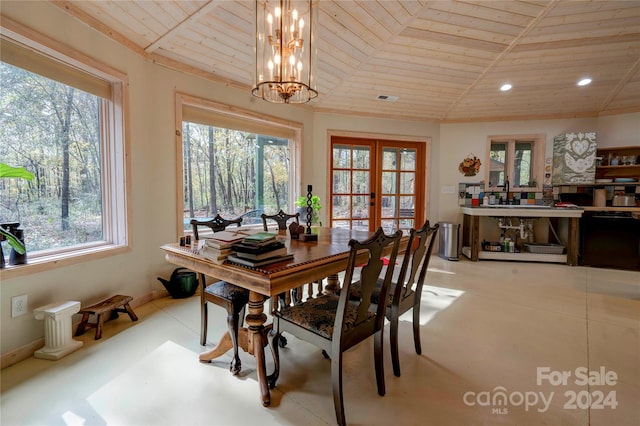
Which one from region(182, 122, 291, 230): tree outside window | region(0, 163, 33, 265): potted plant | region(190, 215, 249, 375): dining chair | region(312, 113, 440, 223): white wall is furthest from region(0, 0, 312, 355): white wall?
region(312, 113, 440, 223): white wall

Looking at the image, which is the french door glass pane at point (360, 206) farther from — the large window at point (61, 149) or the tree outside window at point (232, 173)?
the large window at point (61, 149)

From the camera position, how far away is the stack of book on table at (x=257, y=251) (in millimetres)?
1491

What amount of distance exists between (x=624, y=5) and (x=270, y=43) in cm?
354

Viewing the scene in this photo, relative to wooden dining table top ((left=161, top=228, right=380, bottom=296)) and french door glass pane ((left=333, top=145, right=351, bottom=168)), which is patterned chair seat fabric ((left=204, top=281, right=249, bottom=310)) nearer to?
wooden dining table top ((left=161, top=228, right=380, bottom=296))

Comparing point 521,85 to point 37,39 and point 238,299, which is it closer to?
point 238,299

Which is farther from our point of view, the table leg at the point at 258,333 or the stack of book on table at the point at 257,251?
the table leg at the point at 258,333

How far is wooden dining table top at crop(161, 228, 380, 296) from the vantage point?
1397 millimetres

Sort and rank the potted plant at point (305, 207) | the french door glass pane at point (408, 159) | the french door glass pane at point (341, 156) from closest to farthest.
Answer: the potted plant at point (305, 207) < the french door glass pane at point (341, 156) < the french door glass pane at point (408, 159)

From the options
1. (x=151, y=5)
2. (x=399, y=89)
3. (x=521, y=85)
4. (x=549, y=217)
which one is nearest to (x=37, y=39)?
(x=151, y=5)

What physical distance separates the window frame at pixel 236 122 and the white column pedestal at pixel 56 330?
4.19 feet

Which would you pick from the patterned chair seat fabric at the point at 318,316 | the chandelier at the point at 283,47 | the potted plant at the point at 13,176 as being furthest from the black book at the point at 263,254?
the potted plant at the point at 13,176

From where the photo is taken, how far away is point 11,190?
2096 mm

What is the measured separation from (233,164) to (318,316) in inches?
111

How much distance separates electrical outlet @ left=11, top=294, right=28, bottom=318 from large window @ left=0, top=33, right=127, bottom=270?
0.85 feet
